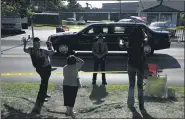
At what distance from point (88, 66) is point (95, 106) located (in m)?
6.33

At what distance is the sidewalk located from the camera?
734cm

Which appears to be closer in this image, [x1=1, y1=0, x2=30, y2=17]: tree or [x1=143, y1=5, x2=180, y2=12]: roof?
[x1=1, y1=0, x2=30, y2=17]: tree

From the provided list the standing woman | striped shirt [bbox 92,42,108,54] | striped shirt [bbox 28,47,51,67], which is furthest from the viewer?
striped shirt [bbox 92,42,108,54]

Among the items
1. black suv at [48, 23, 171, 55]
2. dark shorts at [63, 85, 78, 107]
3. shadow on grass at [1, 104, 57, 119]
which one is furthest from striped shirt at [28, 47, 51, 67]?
black suv at [48, 23, 171, 55]

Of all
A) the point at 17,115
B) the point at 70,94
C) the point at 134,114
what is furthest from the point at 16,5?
the point at 134,114

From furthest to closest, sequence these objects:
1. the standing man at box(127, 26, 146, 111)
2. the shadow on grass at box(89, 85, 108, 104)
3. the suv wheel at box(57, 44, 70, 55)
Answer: the suv wheel at box(57, 44, 70, 55)
the shadow on grass at box(89, 85, 108, 104)
the standing man at box(127, 26, 146, 111)

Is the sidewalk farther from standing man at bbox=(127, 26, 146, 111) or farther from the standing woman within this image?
standing man at bbox=(127, 26, 146, 111)

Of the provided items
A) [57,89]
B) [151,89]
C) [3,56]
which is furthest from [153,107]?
[3,56]

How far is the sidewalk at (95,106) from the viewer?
24.1ft

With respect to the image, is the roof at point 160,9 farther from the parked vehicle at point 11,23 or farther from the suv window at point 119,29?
the suv window at point 119,29

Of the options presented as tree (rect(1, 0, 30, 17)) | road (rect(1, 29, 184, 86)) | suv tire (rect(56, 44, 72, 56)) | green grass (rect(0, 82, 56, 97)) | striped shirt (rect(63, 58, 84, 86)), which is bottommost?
road (rect(1, 29, 184, 86))

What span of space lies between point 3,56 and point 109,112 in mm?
10783

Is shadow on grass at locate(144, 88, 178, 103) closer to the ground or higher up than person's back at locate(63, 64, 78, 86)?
closer to the ground

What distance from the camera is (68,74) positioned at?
24.6ft
